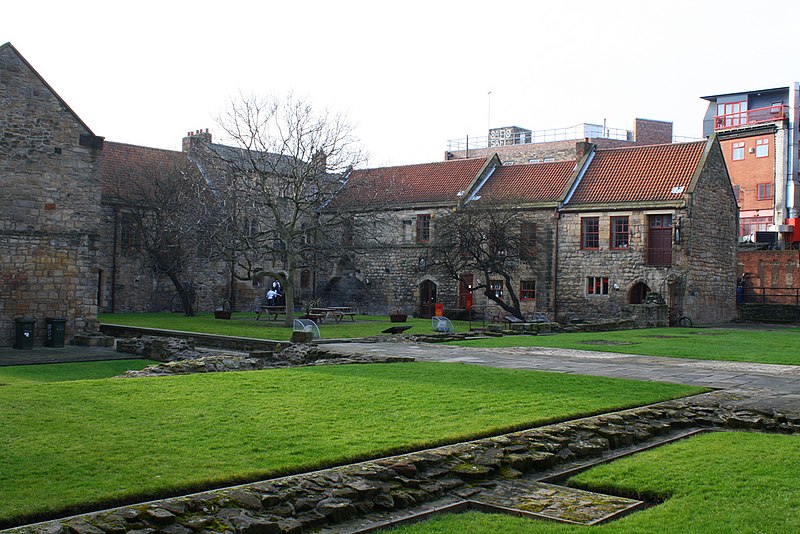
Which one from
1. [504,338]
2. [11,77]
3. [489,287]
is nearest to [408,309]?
[489,287]

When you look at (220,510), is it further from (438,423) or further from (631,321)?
(631,321)

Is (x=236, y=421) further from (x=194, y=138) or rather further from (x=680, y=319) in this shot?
(x=194, y=138)

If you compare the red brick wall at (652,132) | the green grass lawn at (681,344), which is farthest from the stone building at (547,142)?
the green grass lawn at (681,344)

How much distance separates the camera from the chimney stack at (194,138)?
51.7 meters

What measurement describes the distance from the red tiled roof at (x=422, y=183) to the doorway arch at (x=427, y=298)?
15.7 feet

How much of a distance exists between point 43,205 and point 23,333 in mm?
4283

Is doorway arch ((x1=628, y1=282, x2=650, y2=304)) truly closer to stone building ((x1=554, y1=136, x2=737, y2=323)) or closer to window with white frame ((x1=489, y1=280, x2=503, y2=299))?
stone building ((x1=554, y1=136, x2=737, y2=323))

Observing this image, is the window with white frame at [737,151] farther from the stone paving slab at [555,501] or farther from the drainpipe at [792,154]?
the stone paving slab at [555,501]

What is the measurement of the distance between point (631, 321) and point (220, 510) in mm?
32889

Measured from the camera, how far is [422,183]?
51.3 metres

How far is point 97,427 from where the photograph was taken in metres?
9.70

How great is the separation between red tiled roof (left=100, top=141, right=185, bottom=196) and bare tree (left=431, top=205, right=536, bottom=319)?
1693 centimetres

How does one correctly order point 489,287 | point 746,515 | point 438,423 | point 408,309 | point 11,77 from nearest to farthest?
point 746,515, point 438,423, point 11,77, point 489,287, point 408,309

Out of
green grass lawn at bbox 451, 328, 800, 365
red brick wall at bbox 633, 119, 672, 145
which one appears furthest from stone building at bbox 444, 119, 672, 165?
green grass lawn at bbox 451, 328, 800, 365
